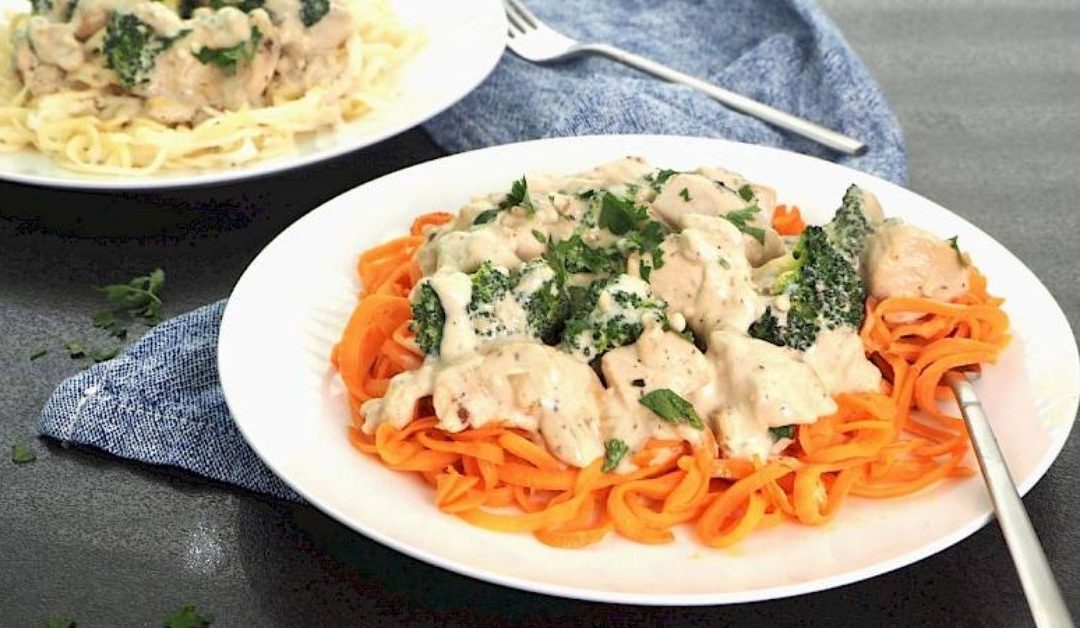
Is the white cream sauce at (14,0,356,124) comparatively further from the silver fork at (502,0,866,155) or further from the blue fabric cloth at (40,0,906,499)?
the silver fork at (502,0,866,155)

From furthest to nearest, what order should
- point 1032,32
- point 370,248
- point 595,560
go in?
point 1032,32
point 370,248
point 595,560

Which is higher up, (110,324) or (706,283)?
(706,283)

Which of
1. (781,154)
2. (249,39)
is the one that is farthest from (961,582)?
(249,39)

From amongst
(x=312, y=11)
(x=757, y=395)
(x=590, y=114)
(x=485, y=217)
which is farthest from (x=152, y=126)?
(x=757, y=395)

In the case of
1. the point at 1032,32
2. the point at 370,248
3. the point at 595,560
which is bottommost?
the point at 1032,32

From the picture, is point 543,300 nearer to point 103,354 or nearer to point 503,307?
point 503,307

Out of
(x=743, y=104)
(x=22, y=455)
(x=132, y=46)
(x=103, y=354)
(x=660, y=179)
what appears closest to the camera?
(x=22, y=455)

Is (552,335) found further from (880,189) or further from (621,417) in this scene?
(880,189)
